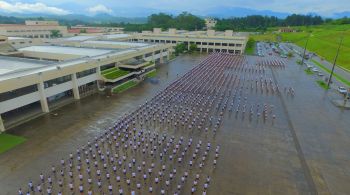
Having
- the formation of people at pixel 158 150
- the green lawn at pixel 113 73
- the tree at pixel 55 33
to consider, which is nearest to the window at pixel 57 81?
the green lawn at pixel 113 73

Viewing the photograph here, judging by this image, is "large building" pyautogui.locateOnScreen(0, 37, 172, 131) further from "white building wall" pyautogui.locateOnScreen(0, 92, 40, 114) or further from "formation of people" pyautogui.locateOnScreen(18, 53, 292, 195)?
"formation of people" pyautogui.locateOnScreen(18, 53, 292, 195)

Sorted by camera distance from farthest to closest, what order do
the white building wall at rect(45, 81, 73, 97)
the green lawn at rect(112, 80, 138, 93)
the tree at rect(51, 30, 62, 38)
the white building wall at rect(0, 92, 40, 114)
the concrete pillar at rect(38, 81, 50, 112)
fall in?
the tree at rect(51, 30, 62, 38) < the green lawn at rect(112, 80, 138, 93) < the white building wall at rect(45, 81, 73, 97) < the concrete pillar at rect(38, 81, 50, 112) < the white building wall at rect(0, 92, 40, 114)

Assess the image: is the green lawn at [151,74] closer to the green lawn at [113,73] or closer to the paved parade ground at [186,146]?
the green lawn at [113,73]

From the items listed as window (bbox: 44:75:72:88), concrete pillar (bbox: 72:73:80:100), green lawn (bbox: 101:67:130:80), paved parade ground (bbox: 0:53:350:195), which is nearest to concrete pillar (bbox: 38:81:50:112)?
window (bbox: 44:75:72:88)

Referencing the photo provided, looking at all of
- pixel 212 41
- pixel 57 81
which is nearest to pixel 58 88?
pixel 57 81

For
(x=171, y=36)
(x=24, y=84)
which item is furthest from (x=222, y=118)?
(x=171, y=36)

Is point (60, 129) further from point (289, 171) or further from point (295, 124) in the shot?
point (295, 124)

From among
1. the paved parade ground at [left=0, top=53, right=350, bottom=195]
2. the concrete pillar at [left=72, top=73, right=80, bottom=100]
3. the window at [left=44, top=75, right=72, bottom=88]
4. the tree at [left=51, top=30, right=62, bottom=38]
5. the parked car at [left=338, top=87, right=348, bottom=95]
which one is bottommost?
the paved parade ground at [left=0, top=53, right=350, bottom=195]
